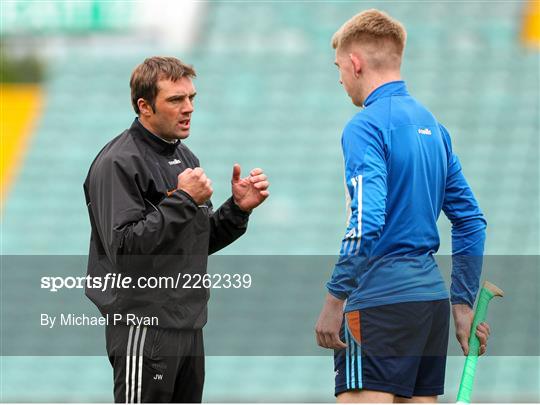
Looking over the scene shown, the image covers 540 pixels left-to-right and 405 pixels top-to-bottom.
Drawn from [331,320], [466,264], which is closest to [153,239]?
[331,320]

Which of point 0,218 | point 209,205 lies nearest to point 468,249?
point 209,205

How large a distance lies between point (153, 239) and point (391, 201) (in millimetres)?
599

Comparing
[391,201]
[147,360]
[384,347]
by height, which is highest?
[391,201]

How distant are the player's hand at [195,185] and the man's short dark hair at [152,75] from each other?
0.26m

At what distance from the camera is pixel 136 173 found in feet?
7.66

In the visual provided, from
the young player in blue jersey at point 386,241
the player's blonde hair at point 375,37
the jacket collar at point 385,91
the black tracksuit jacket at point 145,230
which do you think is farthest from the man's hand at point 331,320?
the player's blonde hair at point 375,37

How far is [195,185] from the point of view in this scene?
2.30 m

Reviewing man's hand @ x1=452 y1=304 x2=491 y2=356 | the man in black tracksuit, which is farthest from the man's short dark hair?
man's hand @ x1=452 y1=304 x2=491 y2=356

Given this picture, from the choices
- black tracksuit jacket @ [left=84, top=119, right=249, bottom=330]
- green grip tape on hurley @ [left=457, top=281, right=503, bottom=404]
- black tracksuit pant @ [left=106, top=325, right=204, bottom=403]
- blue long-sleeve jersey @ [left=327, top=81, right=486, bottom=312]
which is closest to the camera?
blue long-sleeve jersey @ [left=327, top=81, right=486, bottom=312]

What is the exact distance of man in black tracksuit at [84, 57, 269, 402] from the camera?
7.52 ft

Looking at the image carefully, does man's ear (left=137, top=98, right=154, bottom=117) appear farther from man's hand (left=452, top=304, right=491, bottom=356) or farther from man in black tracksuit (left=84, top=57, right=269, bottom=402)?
man's hand (left=452, top=304, right=491, bottom=356)

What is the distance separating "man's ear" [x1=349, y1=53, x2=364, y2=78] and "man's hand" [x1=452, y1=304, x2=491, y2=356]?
0.71 metres

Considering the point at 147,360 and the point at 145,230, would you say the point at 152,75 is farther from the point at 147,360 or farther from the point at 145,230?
the point at 147,360

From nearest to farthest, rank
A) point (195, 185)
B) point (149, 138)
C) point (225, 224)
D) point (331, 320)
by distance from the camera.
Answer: point (331, 320) < point (195, 185) < point (149, 138) < point (225, 224)
